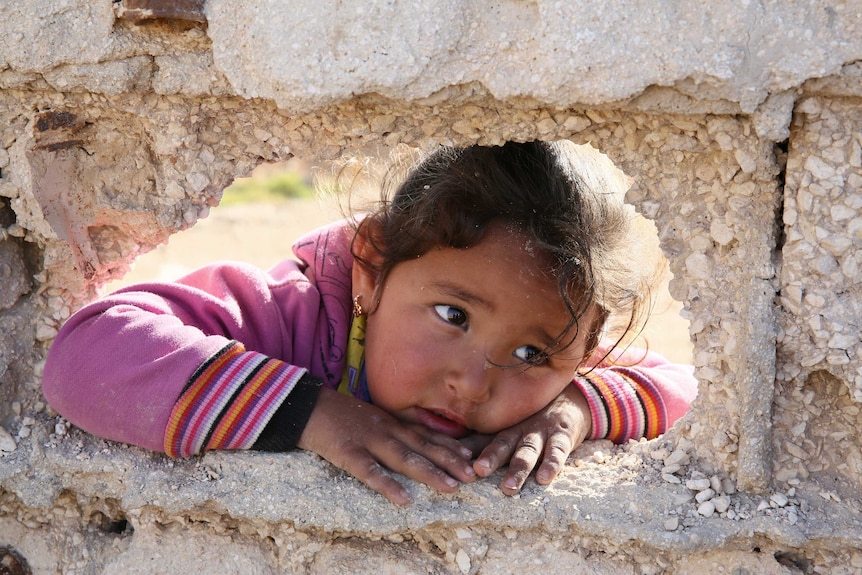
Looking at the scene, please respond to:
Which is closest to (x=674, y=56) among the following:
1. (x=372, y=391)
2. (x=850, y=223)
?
(x=850, y=223)

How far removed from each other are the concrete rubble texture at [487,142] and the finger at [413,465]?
4 cm

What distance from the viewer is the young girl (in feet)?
6.75

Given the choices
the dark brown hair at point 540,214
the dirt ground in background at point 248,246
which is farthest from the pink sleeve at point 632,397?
the dirt ground in background at point 248,246

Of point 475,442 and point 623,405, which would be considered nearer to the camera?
point 475,442

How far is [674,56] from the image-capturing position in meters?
1.66

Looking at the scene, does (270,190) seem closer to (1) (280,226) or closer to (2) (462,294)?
(1) (280,226)

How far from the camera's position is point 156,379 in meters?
2.06

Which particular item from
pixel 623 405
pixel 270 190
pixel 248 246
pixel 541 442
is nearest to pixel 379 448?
pixel 541 442

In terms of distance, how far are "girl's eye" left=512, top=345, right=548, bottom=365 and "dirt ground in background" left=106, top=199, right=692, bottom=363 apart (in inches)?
109

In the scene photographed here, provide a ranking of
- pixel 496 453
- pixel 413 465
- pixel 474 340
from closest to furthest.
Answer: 1. pixel 413 465
2. pixel 496 453
3. pixel 474 340

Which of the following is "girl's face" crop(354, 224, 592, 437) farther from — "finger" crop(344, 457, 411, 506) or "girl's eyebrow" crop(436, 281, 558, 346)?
"finger" crop(344, 457, 411, 506)

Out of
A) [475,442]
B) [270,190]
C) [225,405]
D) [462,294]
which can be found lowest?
[270,190]

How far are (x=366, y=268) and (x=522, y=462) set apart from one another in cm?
75

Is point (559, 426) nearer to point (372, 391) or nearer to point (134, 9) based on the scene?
point (372, 391)
